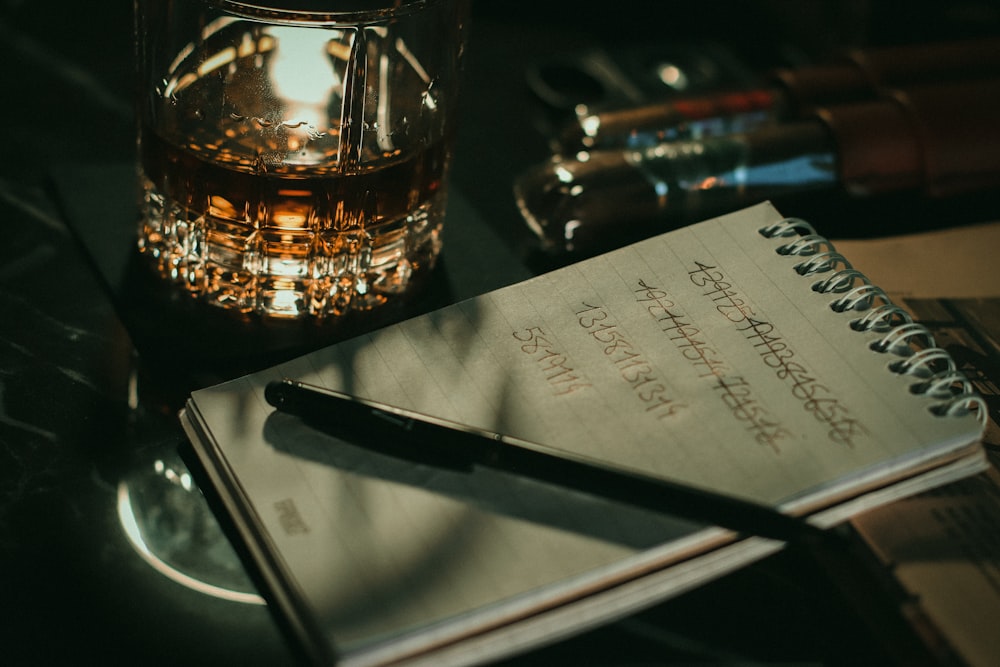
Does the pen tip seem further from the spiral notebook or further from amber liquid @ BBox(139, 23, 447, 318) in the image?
amber liquid @ BBox(139, 23, 447, 318)

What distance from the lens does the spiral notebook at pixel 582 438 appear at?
46 centimetres

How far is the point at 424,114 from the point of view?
2.14 feet

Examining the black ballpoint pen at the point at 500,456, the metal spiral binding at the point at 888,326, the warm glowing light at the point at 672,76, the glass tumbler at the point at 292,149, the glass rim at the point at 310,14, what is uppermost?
the warm glowing light at the point at 672,76

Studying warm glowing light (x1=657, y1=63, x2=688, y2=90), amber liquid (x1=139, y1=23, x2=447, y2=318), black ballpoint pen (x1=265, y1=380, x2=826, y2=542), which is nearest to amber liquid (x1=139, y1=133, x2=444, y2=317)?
amber liquid (x1=139, y1=23, x2=447, y2=318)

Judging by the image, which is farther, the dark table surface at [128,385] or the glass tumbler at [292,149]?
the glass tumbler at [292,149]

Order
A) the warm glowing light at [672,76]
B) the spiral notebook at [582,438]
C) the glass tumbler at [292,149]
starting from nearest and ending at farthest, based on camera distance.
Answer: the spiral notebook at [582,438], the glass tumbler at [292,149], the warm glowing light at [672,76]

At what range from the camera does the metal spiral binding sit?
544 millimetres

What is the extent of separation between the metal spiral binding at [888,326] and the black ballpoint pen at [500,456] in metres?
0.11

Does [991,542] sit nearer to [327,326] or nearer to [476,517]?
[476,517]

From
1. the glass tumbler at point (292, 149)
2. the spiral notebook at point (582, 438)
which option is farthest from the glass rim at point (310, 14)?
the spiral notebook at point (582, 438)

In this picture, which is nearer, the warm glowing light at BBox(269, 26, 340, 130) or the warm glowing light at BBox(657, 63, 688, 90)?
the warm glowing light at BBox(269, 26, 340, 130)

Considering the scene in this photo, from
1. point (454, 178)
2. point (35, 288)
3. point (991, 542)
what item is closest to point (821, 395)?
point (991, 542)

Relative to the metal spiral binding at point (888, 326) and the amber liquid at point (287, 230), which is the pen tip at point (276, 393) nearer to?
the amber liquid at point (287, 230)

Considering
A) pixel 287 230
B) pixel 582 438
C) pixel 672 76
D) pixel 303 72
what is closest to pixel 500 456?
pixel 582 438
